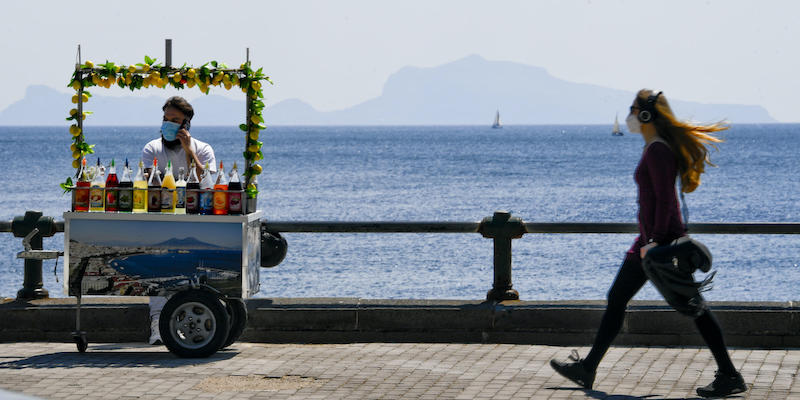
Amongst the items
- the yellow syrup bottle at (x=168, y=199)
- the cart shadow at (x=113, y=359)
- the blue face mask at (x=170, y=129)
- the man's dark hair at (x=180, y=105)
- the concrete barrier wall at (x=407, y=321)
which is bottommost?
the cart shadow at (x=113, y=359)

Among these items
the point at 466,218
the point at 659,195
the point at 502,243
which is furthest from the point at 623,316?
the point at 466,218

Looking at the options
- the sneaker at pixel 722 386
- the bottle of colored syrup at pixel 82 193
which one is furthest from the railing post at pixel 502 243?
the bottle of colored syrup at pixel 82 193

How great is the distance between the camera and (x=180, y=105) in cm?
879

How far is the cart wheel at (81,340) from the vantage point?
8.70 m

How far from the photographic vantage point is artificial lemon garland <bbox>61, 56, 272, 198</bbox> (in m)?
8.75

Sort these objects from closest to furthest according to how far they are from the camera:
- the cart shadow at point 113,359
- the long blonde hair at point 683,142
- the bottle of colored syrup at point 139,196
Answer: the long blonde hair at point 683,142, the cart shadow at point 113,359, the bottle of colored syrup at point 139,196

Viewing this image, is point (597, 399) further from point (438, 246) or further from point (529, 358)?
point (438, 246)

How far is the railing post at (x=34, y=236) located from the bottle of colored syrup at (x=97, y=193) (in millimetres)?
845

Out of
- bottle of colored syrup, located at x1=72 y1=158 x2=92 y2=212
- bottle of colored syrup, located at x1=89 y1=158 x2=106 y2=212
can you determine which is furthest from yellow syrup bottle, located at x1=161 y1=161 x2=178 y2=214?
bottle of colored syrup, located at x1=72 y1=158 x2=92 y2=212

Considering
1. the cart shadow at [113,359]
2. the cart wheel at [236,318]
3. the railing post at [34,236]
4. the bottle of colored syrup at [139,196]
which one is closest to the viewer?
the cart shadow at [113,359]

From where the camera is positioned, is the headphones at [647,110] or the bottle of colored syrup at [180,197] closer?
the headphones at [647,110]

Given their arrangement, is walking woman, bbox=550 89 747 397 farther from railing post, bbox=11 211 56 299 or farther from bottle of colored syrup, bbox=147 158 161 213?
railing post, bbox=11 211 56 299

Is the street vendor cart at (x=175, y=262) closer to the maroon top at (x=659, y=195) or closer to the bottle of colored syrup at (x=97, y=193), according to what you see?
the bottle of colored syrup at (x=97, y=193)

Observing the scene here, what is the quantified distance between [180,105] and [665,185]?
354 centimetres
